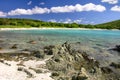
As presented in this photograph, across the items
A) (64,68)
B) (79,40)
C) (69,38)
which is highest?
(64,68)

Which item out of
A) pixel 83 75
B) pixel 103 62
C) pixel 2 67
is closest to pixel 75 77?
pixel 83 75

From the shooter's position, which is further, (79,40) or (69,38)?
(69,38)

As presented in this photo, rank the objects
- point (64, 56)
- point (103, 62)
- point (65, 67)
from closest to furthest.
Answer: point (65, 67)
point (64, 56)
point (103, 62)

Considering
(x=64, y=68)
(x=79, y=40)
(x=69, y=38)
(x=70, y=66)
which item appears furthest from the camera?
(x=69, y=38)

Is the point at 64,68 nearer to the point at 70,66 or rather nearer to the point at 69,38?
the point at 70,66

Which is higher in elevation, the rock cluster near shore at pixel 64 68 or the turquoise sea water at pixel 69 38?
the rock cluster near shore at pixel 64 68

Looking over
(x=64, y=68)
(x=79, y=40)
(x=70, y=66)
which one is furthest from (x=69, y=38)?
(x=64, y=68)

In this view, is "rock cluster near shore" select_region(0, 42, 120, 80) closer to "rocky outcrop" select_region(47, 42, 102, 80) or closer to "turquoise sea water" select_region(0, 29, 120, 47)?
"rocky outcrop" select_region(47, 42, 102, 80)

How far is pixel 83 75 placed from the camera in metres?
21.9

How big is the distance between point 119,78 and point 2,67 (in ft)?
41.6

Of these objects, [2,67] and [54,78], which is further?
[2,67]

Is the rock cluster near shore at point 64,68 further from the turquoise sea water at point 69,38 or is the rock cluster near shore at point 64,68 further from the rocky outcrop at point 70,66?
the turquoise sea water at point 69,38

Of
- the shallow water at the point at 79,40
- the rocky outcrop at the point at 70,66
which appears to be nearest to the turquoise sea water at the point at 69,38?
the shallow water at the point at 79,40

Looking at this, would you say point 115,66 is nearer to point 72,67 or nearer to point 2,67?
point 72,67
